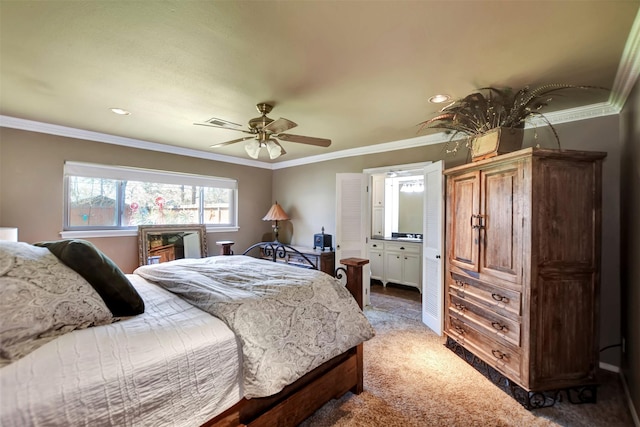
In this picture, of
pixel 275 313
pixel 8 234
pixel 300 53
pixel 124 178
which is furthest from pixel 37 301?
pixel 124 178

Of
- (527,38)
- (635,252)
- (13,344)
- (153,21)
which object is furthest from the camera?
(635,252)

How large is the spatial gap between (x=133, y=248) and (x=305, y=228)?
278cm

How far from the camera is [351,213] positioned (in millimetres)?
4258

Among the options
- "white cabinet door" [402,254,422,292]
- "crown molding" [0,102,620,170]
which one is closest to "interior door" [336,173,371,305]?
"crown molding" [0,102,620,170]

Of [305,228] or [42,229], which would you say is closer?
[42,229]

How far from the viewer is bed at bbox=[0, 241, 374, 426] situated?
966 mm

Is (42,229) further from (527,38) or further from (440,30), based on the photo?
(527,38)

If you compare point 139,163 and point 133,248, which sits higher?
point 139,163

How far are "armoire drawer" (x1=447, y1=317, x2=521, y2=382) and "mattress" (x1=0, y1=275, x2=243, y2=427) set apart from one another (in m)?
1.99

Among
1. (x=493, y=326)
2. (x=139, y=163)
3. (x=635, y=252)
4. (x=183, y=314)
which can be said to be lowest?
(x=493, y=326)

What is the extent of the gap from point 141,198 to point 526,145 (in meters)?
5.09

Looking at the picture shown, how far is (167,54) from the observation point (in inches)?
71.8

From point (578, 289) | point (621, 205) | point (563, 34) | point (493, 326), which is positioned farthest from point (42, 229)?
point (621, 205)

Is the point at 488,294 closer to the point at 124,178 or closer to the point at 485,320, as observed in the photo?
the point at 485,320
